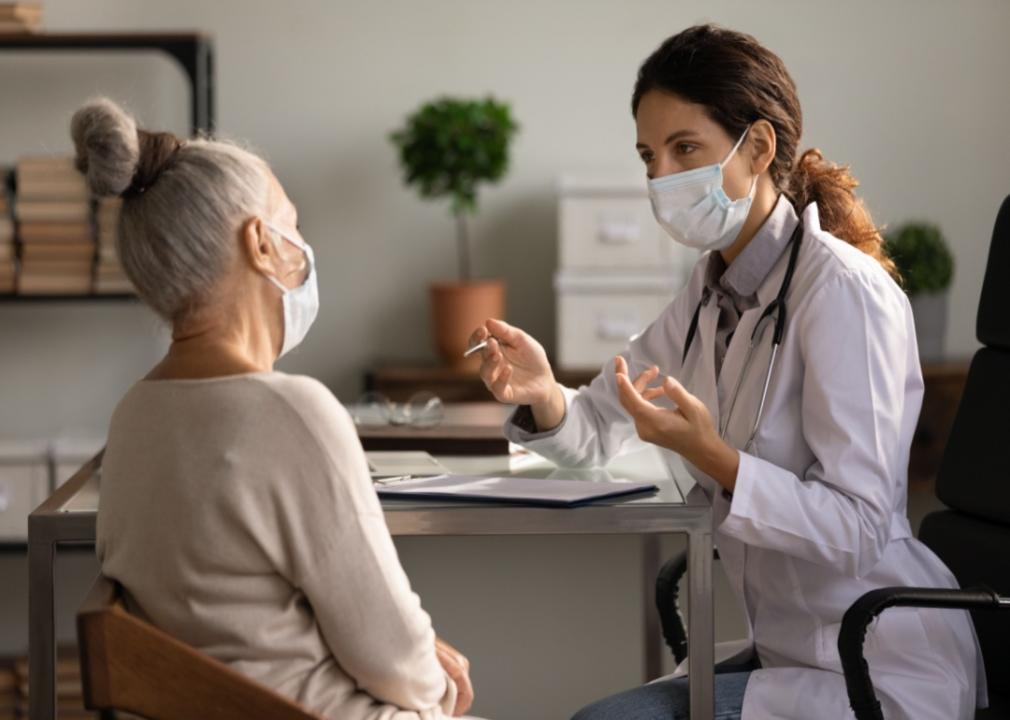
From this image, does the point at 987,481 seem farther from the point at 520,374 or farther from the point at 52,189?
the point at 52,189

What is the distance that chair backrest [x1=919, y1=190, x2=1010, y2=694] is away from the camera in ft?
5.81

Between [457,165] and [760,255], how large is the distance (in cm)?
166

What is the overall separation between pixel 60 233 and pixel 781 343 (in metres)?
2.17

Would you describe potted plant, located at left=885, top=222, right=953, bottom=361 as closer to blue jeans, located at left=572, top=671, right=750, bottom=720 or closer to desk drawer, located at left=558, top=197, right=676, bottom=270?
desk drawer, located at left=558, top=197, right=676, bottom=270

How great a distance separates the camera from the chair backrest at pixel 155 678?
3.65ft

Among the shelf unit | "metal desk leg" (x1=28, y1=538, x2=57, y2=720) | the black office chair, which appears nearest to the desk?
"metal desk leg" (x1=28, y1=538, x2=57, y2=720)

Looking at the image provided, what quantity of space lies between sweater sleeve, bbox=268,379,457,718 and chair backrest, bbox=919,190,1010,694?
898mm

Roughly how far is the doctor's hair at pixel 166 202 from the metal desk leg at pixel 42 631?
1.09ft

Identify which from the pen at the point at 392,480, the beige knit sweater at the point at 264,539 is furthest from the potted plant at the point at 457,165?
the beige knit sweater at the point at 264,539

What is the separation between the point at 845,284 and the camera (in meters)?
1.62

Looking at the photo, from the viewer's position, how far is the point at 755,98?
1.75m

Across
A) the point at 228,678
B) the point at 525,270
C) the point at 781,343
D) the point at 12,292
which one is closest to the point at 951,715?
the point at 781,343

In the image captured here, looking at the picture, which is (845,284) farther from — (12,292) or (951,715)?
(12,292)

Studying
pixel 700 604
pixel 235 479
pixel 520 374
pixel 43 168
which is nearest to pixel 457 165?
pixel 43 168
